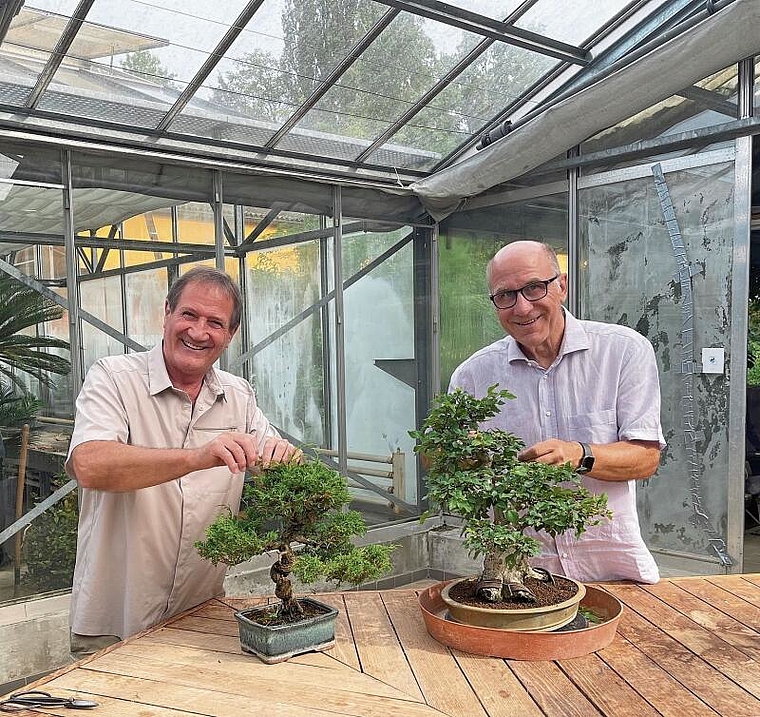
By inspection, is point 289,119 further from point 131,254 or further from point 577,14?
point 577,14

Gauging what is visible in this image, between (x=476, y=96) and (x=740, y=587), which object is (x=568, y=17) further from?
(x=740, y=587)

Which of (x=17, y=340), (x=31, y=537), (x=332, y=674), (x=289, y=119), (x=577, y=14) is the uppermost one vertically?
(x=577, y=14)

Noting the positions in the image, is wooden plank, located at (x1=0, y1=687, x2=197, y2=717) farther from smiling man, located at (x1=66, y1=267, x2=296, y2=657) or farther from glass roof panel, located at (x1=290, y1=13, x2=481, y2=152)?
glass roof panel, located at (x1=290, y1=13, x2=481, y2=152)

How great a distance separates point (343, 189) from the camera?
18.5 ft

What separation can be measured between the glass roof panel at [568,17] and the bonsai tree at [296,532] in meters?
3.51

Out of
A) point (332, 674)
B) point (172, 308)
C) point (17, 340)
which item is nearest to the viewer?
point (332, 674)

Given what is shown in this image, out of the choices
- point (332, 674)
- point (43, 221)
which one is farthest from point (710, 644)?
point (43, 221)

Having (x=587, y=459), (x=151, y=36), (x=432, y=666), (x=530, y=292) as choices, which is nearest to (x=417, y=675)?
(x=432, y=666)

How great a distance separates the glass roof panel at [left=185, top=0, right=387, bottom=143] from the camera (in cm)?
415

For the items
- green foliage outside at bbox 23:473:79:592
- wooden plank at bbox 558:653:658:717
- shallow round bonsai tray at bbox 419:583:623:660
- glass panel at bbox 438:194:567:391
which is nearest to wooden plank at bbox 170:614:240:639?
shallow round bonsai tray at bbox 419:583:623:660

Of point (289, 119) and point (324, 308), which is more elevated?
point (289, 119)

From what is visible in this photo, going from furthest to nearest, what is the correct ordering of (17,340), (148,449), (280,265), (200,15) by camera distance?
(280,265) → (17,340) → (200,15) → (148,449)

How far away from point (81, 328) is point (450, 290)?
2710 mm

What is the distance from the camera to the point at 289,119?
15.7ft
